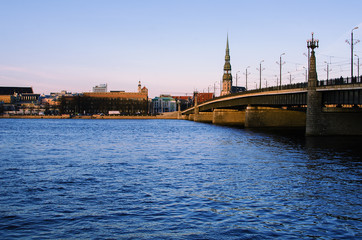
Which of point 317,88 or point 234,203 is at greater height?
point 317,88

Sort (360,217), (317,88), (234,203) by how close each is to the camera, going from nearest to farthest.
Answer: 1. (360,217)
2. (234,203)
3. (317,88)

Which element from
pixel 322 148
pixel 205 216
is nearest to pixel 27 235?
pixel 205 216

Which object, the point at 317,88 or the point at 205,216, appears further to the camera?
the point at 317,88

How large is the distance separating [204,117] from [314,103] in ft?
364

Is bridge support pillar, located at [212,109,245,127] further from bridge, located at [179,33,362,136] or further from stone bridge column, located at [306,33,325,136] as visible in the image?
stone bridge column, located at [306,33,325,136]

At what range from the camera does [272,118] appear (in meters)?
97.2

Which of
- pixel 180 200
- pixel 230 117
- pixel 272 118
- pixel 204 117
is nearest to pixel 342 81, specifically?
pixel 180 200

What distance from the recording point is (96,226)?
14086 millimetres

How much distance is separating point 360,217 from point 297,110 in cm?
8563

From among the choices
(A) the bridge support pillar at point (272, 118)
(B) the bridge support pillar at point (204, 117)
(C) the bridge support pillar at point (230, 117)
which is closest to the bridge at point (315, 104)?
(A) the bridge support pillar at point (272, 118)

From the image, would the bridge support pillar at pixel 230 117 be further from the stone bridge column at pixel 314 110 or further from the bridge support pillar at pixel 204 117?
the stone bridge column at pixel 314 110

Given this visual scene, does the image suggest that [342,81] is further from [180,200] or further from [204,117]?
[204,117]

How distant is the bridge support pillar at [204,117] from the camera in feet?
545

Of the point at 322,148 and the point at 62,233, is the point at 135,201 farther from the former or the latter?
the point at 322,148
